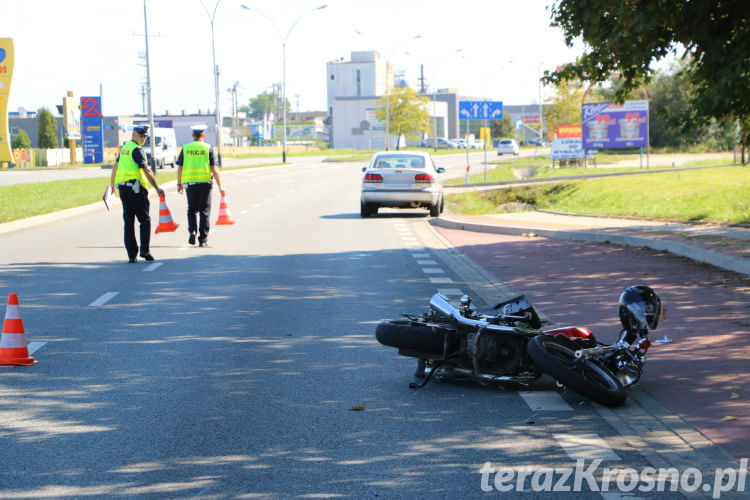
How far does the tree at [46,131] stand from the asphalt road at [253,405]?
80.7 metres

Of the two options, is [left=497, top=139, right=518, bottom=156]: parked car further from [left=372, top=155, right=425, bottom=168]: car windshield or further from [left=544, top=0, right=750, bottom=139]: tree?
[left=544, top=0, right=750, bottom=139]: tree

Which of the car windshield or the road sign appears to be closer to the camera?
the car windshield

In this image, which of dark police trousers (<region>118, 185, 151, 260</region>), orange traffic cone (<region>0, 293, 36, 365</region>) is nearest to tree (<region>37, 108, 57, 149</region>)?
dark police trousers (<region>118, 185, 151, 260</region>)

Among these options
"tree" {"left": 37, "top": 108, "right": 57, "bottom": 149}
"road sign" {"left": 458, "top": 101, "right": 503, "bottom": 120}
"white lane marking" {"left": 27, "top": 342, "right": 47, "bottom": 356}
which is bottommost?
"white lane marking" {"left": 27, "top": 342, "right": 47, "bottom": 356}

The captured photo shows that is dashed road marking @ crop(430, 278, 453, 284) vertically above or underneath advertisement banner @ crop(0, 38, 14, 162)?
underneath

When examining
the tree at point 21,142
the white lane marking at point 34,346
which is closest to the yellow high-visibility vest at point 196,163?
the white lane marking at point 34,346

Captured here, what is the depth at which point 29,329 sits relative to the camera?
29.6ft

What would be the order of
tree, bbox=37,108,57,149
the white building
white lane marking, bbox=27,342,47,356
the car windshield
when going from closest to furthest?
1. white lane marking, bbox=27,342,47,356
2. the car windshield
3. tree, bbox=37,108,57,149
4. the white building

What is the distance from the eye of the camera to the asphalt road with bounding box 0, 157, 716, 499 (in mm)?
4809

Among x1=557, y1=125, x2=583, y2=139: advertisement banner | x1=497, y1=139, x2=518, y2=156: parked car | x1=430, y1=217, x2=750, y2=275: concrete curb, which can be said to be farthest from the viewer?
x1=497, y1=139, x2=518, y2=156: parked car

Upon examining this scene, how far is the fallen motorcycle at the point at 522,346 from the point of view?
20.2ft

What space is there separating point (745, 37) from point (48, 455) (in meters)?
9.61

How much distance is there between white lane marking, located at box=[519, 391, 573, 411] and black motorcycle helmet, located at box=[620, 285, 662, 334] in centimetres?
66

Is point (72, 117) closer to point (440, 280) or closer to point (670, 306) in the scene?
point (440, 280)
